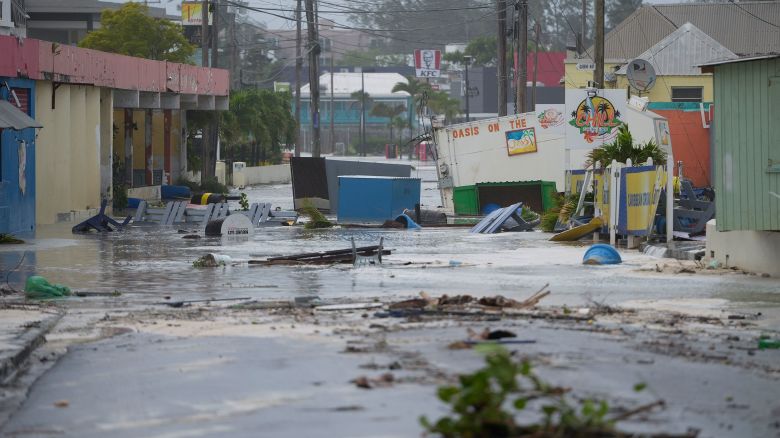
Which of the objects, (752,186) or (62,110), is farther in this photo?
(62,110)

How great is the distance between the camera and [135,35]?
211ft

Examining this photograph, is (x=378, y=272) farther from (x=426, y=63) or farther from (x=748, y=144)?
(x=426, y=63)

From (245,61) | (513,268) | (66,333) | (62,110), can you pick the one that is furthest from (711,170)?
(245,61)

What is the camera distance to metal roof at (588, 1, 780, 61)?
6034 cm

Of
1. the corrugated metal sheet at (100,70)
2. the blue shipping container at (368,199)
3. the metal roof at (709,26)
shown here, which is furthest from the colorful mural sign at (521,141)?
the metal roof at (709,26)

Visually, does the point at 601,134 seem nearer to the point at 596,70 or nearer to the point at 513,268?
the point at 596,70

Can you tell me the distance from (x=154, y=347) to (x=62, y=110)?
23561mm

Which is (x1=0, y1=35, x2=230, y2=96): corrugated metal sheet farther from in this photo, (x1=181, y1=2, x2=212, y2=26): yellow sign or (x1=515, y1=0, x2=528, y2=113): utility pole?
(x1=181, y1=2, x2=212, y2=26): yellow sign

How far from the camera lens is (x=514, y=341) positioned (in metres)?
11.1

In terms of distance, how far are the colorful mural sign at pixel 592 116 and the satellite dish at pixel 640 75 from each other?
1015cm

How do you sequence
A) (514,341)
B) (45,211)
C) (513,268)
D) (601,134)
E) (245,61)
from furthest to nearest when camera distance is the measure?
1. (245,61)
2. (45,211)
3. (601,134)
4. (513,268)
5. (514,341)

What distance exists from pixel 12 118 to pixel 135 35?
130 feet

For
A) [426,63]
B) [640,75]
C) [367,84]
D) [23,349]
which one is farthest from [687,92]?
[367,84]

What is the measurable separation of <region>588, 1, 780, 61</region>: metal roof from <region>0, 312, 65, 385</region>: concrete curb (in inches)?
1888
